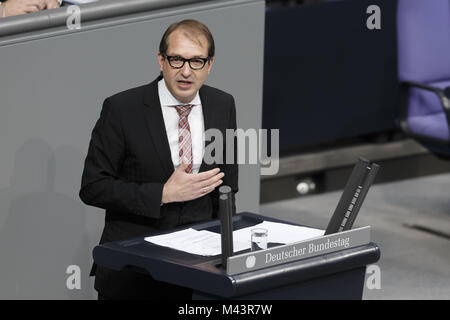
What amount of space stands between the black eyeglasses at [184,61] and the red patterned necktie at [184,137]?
0.20 m

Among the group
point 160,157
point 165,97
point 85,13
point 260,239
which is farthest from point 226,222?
point 85,13

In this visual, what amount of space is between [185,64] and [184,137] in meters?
0.28

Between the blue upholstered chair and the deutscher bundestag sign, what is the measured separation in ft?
9.95

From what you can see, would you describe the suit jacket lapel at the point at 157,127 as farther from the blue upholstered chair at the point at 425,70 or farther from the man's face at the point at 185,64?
the blue upholstered chair at the point at 425,70

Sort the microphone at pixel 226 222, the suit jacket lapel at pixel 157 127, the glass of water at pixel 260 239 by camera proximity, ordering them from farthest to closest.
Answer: the suit jacket lapel at pixel 157 127, the glass of water at pixel 260 239, the microphone at pixel 226 222

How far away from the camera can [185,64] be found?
11.9 feet

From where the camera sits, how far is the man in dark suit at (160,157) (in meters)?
3.64

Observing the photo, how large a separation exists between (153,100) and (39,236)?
2.72 feet

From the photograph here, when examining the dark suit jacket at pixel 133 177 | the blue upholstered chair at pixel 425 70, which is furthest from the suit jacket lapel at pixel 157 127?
the blue upholstered chair at pixel 425 70

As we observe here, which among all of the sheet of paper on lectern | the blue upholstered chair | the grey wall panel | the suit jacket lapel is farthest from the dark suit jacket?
the blue upholstered chair

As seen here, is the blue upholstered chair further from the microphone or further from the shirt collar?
the microphone

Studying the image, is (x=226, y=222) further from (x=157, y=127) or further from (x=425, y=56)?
(x=425, y=56)

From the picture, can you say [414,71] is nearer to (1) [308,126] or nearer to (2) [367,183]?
(1) [308,126]

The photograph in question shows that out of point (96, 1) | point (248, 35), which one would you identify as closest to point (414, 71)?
point (248, 35)
